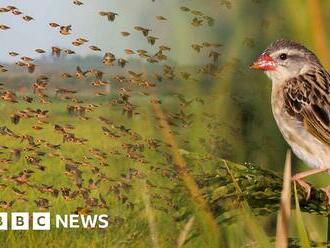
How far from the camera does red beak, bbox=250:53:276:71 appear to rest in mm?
3320

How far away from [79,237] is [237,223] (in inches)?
49.2

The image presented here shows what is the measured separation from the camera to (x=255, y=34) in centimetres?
330

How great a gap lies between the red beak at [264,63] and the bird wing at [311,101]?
0.11 meters

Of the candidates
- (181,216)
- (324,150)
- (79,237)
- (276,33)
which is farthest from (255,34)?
(79,237)

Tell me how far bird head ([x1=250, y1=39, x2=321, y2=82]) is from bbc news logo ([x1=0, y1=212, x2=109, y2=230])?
1024 mm

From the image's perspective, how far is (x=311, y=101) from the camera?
3.38 m

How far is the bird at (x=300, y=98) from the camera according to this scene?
323 centimetres

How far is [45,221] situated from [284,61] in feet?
4.53

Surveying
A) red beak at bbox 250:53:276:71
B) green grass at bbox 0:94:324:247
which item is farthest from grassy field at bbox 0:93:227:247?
red beak at bbox 250:53:276:71

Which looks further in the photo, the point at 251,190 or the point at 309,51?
the point at 309,51

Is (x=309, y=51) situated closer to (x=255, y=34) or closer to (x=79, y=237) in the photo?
(x=255, y=34)

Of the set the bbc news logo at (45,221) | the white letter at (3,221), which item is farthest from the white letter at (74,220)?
the white letter at (3,221)

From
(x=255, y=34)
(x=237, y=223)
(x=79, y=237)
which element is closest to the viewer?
(x=237, y=223)

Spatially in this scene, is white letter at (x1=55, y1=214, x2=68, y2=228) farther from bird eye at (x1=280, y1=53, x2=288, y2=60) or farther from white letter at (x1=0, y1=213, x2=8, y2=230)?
bird eye at (x1=280, y1=53, x2=288, y2=60)
